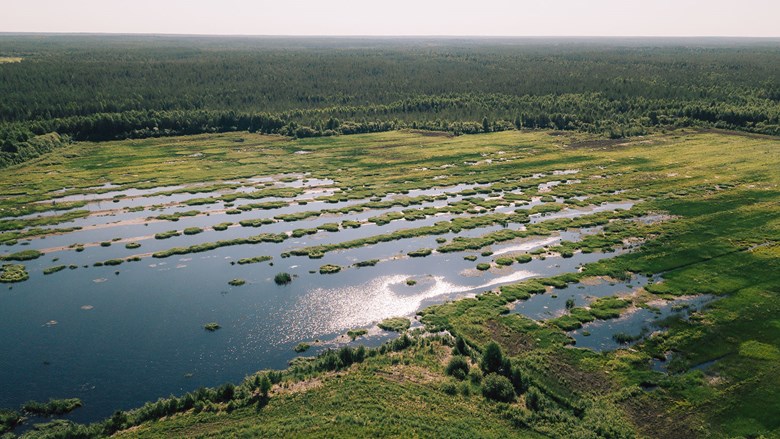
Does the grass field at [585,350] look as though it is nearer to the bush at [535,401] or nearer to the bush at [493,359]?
the bush at [535,401]

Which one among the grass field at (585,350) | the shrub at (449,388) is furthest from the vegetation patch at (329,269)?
the shrub at (449,388)

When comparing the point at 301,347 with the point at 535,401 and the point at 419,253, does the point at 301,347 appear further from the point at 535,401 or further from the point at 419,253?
the point at 419,253

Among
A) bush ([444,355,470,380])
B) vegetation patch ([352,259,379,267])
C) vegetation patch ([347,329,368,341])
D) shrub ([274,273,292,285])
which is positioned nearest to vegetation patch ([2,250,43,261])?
shrub ([274,273,292,285])

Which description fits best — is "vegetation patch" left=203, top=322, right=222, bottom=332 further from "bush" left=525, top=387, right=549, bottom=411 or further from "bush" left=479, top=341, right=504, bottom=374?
"bush" left=525, top=387, right=549, bottom=411

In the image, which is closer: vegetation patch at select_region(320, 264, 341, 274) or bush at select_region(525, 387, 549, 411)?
bush at select_region(525, 387, 549, 411)

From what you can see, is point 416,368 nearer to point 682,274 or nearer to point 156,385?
point 156,385

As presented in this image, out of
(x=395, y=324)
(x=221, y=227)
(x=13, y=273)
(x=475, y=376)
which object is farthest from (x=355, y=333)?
(x=13, y=273)
